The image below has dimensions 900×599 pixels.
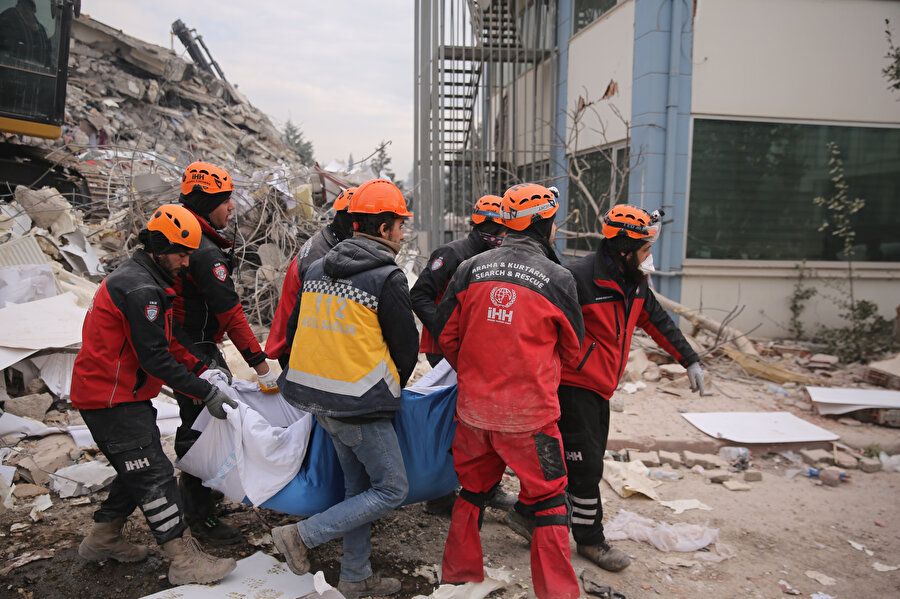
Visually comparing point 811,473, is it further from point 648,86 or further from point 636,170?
point 648,86

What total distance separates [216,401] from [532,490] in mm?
1510

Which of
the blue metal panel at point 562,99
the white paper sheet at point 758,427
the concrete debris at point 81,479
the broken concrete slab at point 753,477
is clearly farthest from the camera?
the blue metal panel at point 562,99

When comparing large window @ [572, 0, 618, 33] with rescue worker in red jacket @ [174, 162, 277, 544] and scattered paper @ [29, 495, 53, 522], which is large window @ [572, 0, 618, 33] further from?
scattered paper @ [29, 495, 53, 522]

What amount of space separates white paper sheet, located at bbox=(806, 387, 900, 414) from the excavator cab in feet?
30.0

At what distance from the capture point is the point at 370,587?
8.56 feet

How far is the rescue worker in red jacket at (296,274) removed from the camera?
10.8 feet

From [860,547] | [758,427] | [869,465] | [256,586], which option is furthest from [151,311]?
[869,465]

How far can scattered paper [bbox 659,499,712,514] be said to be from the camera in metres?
3.70

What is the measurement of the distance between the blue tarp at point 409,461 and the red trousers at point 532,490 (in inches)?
9.6

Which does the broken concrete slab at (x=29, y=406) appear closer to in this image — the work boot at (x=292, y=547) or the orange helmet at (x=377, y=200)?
the work boot at (x=292, y=547)

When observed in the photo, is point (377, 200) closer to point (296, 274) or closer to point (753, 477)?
point (296, 274)

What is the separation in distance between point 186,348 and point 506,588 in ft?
6.60

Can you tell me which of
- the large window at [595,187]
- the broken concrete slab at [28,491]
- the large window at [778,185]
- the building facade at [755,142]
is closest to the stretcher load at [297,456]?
the broken concrete slab at [28,491]

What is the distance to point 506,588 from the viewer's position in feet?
8.93
